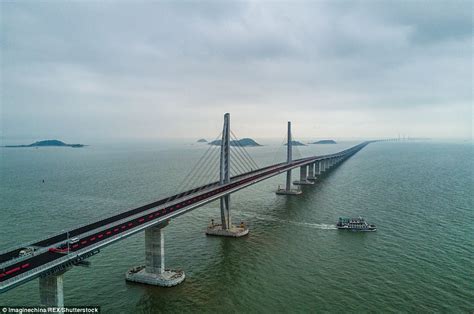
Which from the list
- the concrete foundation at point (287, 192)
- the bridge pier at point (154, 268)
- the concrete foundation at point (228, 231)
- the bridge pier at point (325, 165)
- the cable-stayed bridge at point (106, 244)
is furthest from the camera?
the bridge pier at point (325, 165)

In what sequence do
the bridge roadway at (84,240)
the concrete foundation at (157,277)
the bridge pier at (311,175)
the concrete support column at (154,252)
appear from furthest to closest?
the bridge pier at (311,175) < the concrete support column at (154,252) < the concrete foundation at (157,277) < the bridge roadway at (84,240)

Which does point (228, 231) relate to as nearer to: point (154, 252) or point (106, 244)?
point (154, 252)

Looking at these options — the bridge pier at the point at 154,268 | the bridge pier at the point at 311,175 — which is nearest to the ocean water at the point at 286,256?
the bridge pier at the point at 154,268

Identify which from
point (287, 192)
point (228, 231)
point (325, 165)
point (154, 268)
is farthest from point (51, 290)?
point (325, 165)

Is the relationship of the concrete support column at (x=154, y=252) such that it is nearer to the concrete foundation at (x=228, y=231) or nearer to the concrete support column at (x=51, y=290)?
the concrete support column at (x=51, y=290)

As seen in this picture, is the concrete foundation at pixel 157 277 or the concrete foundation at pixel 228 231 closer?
the concrete foundation at pixel 157 277

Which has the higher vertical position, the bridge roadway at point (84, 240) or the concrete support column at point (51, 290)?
the bridge roadway at point (84, 240)

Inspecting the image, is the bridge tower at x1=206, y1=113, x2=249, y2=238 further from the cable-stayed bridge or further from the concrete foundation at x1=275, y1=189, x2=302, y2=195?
the concrete foundation at x1=275, y1=189, x2=302, y2=195
